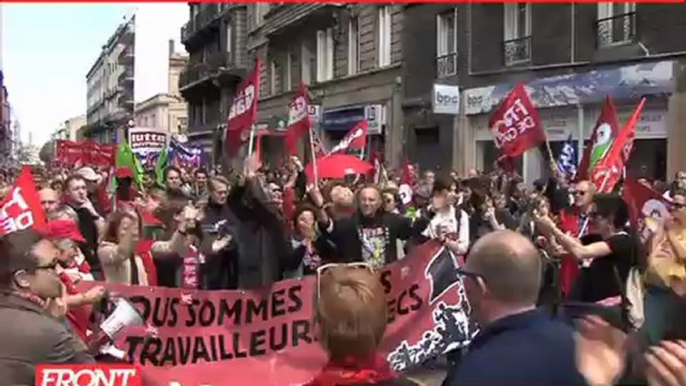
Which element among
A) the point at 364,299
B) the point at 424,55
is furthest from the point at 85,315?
the point at 424,55

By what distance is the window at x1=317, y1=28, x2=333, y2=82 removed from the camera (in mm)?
34469

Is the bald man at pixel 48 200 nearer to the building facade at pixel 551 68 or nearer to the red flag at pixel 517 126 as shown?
the red flag at pixel 517 126

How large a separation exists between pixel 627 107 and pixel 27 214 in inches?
586

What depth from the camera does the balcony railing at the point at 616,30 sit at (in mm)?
19438

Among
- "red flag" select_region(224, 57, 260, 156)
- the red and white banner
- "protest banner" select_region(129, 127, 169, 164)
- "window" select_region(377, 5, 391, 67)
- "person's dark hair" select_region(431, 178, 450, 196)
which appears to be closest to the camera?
"person's dark hair" select_region(431, 178, 450, 196)

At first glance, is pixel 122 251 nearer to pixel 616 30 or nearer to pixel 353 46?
pixel 616 30

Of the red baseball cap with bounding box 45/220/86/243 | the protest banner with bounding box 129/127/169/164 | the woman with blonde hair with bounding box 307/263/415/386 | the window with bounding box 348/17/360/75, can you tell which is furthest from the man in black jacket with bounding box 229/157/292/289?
the window with bounding box 348/17/360/75

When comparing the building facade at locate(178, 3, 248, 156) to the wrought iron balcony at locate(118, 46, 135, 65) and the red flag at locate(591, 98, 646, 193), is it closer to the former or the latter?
the wrought iron balcony at locate(118, 46, 135, 65)

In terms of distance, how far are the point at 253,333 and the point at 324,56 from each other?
28.6 metres

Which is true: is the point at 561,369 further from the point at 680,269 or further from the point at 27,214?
the point at 27,214

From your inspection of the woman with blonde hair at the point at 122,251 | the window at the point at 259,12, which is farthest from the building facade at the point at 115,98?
the woman with blonde hair at the point at 122,251

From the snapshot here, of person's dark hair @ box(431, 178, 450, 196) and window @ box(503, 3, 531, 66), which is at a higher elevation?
window @ box(503, 3, 531, 66)

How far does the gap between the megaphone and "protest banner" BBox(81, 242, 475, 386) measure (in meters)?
0.06

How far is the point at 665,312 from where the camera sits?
13.0 feet
